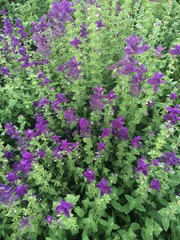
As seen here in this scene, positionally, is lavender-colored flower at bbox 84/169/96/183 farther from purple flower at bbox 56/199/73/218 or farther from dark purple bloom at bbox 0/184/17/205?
dark purple bloom at bbox 0/184/17/205

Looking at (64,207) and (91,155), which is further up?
(64,207)

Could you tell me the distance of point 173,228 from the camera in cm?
254

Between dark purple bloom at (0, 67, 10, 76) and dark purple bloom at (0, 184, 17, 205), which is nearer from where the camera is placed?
dark purple bloom at (0, 184, 17, 205)

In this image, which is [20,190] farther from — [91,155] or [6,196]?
[91,155]

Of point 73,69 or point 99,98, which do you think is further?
point 73,69

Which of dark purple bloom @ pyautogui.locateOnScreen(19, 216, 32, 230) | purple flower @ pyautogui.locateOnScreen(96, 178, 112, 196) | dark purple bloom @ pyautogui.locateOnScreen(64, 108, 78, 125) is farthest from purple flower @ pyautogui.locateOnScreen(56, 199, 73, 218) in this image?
dark purple bloom @ pyautogui.locateOnScreen(64, 108, 78, 125)

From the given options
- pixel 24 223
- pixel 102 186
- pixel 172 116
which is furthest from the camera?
pixel 172 116

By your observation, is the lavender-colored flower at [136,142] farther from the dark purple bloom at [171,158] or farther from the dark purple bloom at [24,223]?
the dark purple bloom at [24,223]

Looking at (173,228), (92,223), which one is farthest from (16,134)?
(173,228)

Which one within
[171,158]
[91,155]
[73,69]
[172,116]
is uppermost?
[73,69]

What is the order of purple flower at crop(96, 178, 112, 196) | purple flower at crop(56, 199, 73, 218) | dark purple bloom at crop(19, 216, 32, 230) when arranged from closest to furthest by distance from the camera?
1. purple flower at crop(56, 199, 73, 218)
2. purple flower at crop(96, 178, 112, 196)
3. dark purple bloom at crop(19, 216, 32, 230)

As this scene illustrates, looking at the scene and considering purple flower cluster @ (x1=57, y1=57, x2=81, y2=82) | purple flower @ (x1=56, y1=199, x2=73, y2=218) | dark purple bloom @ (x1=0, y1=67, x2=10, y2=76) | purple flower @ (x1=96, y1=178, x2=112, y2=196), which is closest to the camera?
purple flower @ (x1=56, y1=199, x2=73, y2=218)

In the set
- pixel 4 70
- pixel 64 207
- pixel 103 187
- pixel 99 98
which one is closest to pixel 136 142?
pixel 99 98

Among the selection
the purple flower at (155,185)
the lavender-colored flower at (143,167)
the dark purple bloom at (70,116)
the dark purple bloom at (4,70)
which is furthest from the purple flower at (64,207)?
the dark purple bloom at (4,70)
